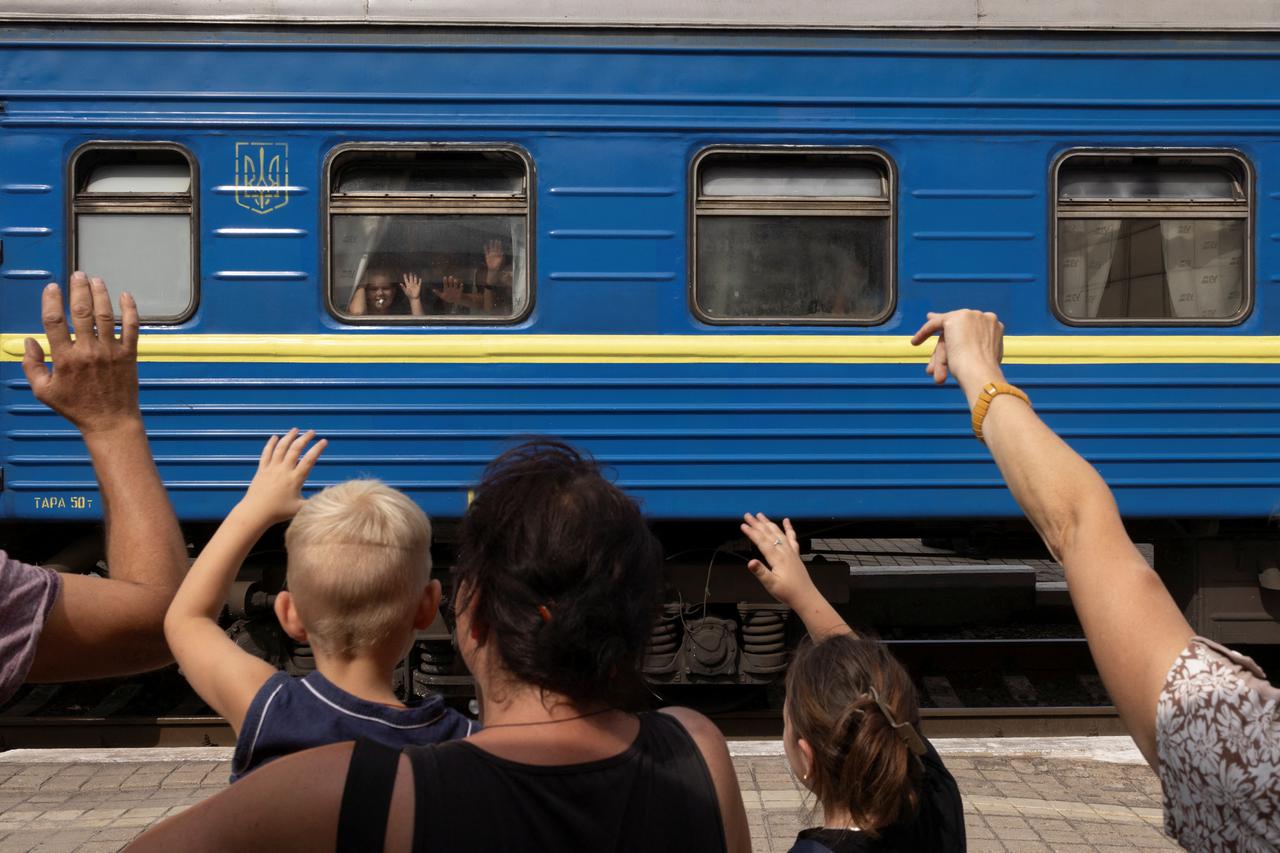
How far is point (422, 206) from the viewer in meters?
5.43

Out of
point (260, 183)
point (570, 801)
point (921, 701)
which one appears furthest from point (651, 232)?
point (570, 801)

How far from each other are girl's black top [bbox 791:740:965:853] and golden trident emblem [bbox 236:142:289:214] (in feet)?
13.6

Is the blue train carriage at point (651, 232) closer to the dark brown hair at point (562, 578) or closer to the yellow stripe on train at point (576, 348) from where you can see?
the yellow stripe on train at point (576, 348)

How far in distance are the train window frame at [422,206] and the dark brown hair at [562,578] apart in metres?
3.89

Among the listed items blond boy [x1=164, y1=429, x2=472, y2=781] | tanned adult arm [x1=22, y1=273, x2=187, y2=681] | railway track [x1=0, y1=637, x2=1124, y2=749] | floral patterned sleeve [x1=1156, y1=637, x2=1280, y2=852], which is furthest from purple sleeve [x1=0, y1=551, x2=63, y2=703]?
railway track [x1=0, y1=637, x2=1124, y2=749]

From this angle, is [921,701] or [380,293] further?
[921,701]

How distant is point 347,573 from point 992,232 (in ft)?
14.1

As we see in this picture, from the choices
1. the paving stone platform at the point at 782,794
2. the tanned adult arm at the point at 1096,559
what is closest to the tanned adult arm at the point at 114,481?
the tanned adult arm at the point at 1096,559

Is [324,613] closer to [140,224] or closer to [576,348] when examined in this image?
[576,348]

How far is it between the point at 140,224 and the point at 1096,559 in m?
4.88

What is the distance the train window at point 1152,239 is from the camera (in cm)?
562

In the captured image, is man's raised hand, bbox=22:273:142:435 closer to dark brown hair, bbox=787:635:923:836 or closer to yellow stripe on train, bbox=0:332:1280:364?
dark brown hair, bbox=787:635:923:836

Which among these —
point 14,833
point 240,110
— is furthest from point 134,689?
point 240,110

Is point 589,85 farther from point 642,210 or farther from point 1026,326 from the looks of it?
point 1026,326
